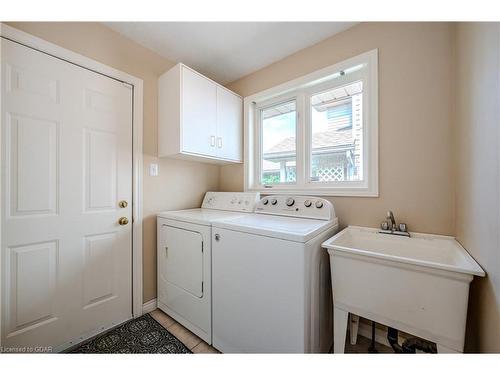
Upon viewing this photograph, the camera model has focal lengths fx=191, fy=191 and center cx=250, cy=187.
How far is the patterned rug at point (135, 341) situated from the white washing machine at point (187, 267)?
14cm

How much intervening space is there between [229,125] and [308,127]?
83 cm

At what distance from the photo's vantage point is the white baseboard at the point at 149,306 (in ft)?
5.71

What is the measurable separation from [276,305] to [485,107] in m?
1.35

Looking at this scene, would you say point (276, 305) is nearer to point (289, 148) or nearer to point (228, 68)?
point (289, 148)

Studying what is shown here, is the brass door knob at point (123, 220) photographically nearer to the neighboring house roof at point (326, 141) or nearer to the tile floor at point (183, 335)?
the tile floor at point (183, 335)

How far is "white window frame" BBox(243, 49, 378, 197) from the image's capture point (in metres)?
1.46

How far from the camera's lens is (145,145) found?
1.77m

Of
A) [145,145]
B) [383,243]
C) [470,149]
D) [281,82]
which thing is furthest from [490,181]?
[145,145]

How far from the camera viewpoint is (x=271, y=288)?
1.09m

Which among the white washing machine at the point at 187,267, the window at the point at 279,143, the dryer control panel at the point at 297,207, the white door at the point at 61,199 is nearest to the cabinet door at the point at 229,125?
the window at the point at 279,143

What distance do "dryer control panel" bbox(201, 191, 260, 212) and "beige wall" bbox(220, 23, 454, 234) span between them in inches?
32.2

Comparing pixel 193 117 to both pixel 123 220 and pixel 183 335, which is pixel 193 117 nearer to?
pixel 123 220

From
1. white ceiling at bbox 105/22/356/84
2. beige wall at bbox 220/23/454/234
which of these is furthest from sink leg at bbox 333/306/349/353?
white ceiling at bbox 105/22/356/84

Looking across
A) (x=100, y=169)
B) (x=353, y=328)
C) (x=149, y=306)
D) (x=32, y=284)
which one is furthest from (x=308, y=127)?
(x=32, y=284)
